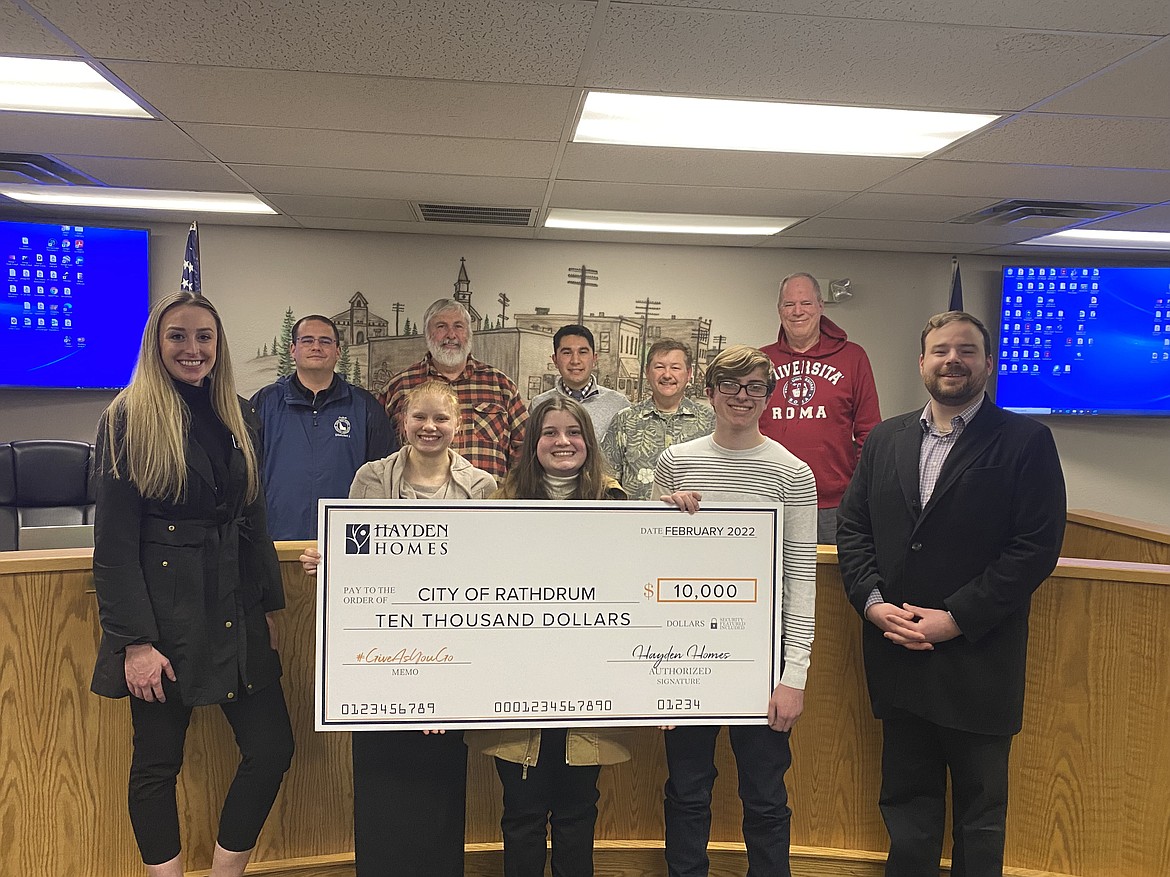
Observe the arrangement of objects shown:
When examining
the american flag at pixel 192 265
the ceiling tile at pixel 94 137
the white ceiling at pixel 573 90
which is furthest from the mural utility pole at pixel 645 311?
the ceiling tile at pixel 94 137

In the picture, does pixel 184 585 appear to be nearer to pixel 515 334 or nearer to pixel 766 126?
pixel 766 126

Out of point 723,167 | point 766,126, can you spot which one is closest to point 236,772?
point 766,126

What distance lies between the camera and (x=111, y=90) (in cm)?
268

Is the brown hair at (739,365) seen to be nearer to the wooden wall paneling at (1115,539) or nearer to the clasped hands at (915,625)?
the clasped hands at (915,625)

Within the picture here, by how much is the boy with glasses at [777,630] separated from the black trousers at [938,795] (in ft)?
1.01

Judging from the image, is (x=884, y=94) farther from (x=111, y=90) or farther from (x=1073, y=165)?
(x=111, y=90)

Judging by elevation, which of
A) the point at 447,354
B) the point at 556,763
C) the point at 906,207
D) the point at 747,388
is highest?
the point at 906,207

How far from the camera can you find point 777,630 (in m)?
1.96

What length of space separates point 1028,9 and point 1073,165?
1.64 meters

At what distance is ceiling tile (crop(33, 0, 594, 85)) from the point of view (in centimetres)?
203

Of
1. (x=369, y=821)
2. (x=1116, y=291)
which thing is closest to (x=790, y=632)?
(x=369, y=821)

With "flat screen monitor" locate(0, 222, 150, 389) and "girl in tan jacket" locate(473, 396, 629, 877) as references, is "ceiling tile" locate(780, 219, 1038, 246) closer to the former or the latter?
"girl in tan jacket" locate(473, 396, 629, 877)

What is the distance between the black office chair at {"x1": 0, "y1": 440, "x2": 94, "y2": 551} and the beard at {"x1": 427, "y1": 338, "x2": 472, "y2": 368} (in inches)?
67.6

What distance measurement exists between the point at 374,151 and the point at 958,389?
2397mm
